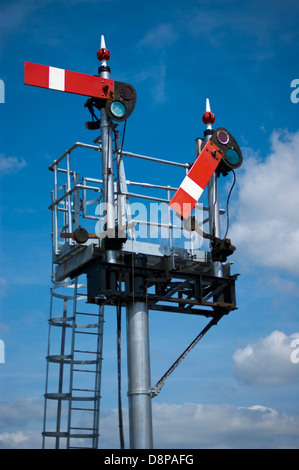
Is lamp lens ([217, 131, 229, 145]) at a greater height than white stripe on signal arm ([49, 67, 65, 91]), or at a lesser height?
lesser

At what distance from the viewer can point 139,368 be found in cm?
1420

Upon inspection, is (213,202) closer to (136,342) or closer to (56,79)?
(136,342)

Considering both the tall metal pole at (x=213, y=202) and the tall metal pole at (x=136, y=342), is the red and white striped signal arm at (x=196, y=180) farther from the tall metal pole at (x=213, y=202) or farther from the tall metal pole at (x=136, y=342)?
the tall metal pole at (x=136, y=342)

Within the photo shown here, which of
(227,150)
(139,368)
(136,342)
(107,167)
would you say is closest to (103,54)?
(107,167)

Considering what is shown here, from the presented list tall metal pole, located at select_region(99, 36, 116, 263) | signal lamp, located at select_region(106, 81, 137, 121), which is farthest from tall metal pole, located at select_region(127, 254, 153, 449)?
signal lamp, located at select_region(106, 81, 137, 121)

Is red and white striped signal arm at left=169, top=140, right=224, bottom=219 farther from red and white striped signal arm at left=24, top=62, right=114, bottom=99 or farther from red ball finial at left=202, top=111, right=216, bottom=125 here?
red and white striped signal arm at left=24, top=62, right=114, bottom=99

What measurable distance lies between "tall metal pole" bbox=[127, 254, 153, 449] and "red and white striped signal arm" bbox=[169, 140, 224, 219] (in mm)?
1298

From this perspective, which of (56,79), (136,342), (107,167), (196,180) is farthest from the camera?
(196,180)

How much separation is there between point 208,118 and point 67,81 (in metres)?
3.44

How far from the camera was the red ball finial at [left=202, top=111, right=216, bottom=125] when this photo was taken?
53.9ft

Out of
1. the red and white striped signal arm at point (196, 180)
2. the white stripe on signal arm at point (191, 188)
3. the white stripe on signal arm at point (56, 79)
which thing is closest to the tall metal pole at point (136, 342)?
the white stripe on signal arm at point (56, 79)

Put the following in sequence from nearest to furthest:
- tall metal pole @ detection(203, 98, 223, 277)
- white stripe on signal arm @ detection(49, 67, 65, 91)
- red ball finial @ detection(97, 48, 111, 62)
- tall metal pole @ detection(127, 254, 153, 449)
A: tall metal pole @ detection(127, 254, 153, 449)
white stripe on signal arm @ detection(49, 67, 65, 91)
red ball finial @ detection(97, 48, 111, 62)
tall metal pole @ detection(203, 98, 223, 277)

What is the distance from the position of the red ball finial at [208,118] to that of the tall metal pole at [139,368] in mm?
3635

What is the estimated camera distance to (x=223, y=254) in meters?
15.4
